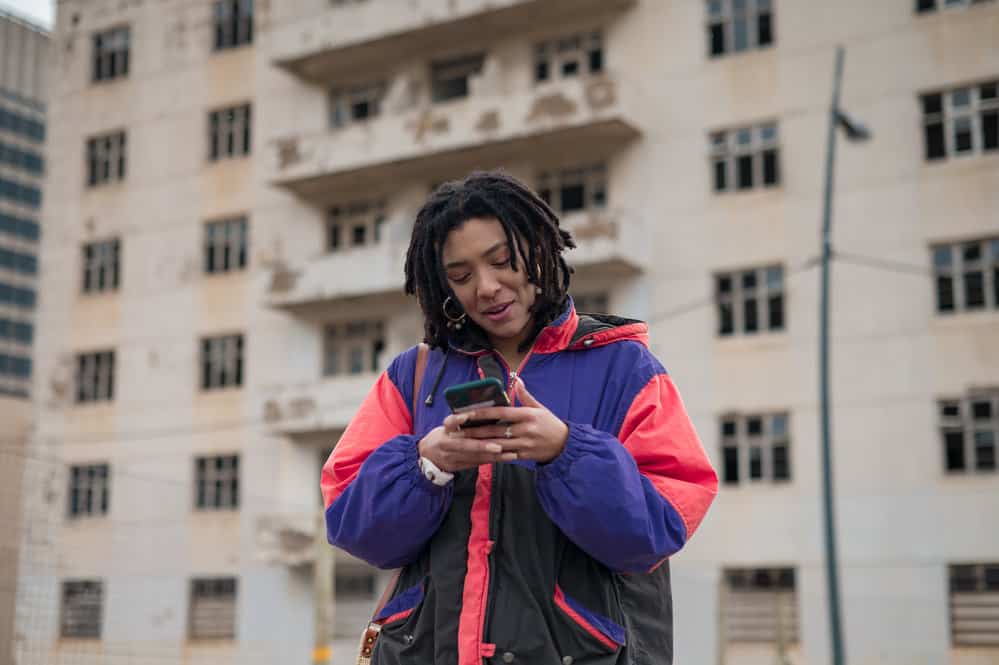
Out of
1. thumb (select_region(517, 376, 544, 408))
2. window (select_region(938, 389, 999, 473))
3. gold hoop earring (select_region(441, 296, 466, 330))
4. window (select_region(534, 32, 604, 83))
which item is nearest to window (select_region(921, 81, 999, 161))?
window (select_region(938, 389, 999, 473))

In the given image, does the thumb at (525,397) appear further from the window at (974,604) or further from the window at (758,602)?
the window at (758,602)

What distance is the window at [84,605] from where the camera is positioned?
29.9 m

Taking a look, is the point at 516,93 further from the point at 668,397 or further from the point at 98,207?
the point at 668,397

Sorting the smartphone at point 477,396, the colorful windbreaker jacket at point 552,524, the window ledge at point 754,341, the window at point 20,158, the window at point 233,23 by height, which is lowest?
the colorful windbreaker jacket at point 552,524

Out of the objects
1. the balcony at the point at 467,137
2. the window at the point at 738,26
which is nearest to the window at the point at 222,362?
the balcony at the point at 467,137

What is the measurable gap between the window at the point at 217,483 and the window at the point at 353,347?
3.23m

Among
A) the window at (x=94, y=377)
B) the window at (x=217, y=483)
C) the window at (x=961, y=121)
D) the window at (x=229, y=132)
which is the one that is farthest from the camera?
the window at (x=94, y=377)

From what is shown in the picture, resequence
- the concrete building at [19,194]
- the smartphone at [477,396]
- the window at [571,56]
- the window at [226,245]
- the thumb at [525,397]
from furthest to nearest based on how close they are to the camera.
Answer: the concrete building at [19,194] < the window at [226,245] < the window at [571,56] < the thumb at [525,397] < the smartphone at [477,396]

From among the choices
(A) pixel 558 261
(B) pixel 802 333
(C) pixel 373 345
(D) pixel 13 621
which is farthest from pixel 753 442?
(A) pixel 558 261

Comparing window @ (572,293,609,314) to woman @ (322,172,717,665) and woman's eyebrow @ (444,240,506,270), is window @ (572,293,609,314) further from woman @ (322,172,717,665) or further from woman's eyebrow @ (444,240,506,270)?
woman's eyebrow @ (444,240,506,270)

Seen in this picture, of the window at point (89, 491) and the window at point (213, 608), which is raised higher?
the window at point (89, 491)

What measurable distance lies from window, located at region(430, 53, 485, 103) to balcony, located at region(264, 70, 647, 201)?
0.82m

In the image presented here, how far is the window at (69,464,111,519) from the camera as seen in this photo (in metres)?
30.9

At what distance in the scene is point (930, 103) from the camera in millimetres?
22656
